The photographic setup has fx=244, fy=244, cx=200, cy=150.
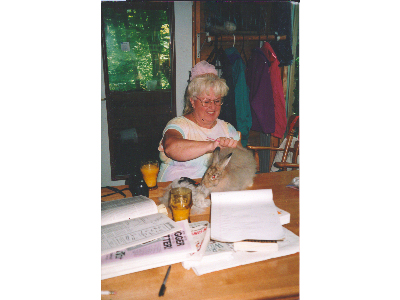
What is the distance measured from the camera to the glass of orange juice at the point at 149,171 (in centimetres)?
140

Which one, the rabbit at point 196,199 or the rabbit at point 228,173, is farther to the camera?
the rabbit at point 228,173

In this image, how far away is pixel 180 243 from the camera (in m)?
0.79

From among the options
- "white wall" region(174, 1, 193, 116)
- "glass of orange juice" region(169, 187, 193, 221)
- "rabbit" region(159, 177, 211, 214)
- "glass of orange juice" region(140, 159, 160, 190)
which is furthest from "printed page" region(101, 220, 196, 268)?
"white wall" region(174, 1, 193, 116)

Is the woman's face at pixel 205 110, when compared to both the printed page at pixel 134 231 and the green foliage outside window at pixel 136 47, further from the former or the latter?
the green foliage outside window at pixel 136 47

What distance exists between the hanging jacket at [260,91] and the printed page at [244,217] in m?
2.02

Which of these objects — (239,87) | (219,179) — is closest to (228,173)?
(219,179)

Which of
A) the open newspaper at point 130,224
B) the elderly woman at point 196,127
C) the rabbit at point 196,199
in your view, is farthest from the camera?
the elderly woman at point 196,127

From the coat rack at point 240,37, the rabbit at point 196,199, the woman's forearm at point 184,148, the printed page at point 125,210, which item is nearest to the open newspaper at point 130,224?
the printed page at point 125,210

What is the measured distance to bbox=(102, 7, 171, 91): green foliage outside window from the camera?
3.13 meters

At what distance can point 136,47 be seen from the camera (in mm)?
3244

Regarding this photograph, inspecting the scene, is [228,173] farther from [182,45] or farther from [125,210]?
[182,45]

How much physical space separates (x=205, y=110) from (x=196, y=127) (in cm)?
17

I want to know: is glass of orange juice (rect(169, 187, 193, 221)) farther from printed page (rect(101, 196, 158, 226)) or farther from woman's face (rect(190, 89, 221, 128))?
woman's face (rect(190, 89, 221, 128))
